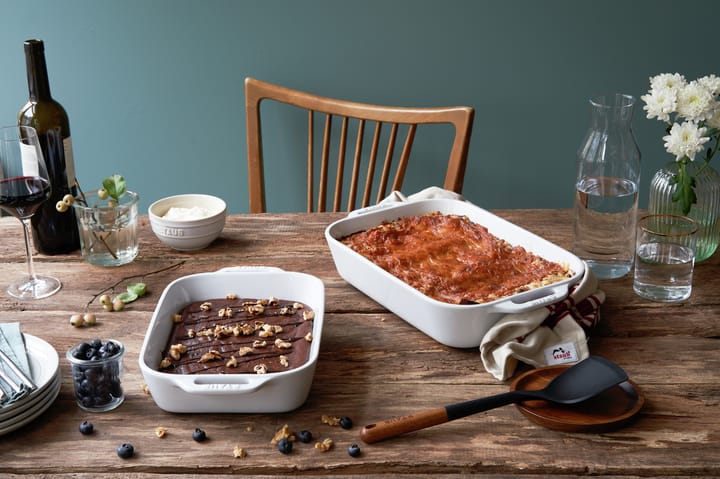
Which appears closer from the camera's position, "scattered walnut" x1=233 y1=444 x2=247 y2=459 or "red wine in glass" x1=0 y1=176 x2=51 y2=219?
"scattered walnut" x1=233 y1=444 x2=247 y2=459

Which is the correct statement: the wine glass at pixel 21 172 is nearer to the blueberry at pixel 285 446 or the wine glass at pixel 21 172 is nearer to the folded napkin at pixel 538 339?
the blueberry at pixel 285 446

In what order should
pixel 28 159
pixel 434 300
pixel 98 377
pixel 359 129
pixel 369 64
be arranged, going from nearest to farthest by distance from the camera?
1. pixel 98 377
2. pixel 434 300
3. pixel 28 159
4. pixel 359 129
5. pixel 369 64

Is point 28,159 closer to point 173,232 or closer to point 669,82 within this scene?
point 173,232

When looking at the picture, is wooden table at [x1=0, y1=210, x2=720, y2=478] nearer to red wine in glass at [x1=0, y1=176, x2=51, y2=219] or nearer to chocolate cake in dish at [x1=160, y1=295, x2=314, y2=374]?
chocolate cake in dish at [x1=160, y1=295, x2=314, y2=374]

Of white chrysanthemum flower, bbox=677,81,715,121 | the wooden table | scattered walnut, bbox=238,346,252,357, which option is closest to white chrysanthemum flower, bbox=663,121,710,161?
white chrysanthemum flower, bbox=677,81,715,121

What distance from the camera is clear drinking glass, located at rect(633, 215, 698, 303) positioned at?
154 cm

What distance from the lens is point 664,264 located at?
5.15 feet

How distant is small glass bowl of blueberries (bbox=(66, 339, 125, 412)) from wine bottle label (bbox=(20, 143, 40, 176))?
427 mm

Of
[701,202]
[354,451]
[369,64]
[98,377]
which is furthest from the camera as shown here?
[369,64]

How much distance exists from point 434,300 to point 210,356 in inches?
14.6

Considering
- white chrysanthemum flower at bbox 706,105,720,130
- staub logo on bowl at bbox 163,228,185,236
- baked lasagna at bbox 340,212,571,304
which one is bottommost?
staub logo on bowl at bbox 163,228,185,236

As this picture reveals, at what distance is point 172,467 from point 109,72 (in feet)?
6.78

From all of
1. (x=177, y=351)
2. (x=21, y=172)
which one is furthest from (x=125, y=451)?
(x=21, y=172)

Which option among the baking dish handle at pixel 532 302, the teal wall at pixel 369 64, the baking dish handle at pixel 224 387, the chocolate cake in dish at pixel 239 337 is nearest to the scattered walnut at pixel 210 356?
the chocolate cake in dish at pixel 239 337
